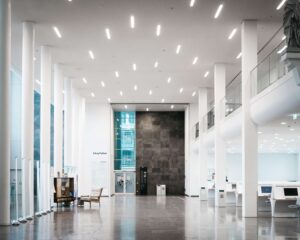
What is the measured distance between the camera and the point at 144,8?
19000mm

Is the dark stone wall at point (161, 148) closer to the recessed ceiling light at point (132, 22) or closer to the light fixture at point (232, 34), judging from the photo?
the light fixture at point (232, 34)

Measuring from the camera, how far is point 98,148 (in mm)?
43031

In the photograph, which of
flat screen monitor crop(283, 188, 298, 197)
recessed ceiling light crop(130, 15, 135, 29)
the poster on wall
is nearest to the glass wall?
the poster on wall

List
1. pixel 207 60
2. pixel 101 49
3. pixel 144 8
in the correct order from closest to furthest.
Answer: pixel 144 8
pixel 101 49
pixel 207 60

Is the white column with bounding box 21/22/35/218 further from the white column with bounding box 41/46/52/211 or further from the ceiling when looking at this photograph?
the white column with bounding box 41/46/52/211

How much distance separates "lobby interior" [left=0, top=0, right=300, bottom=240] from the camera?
15.9 m

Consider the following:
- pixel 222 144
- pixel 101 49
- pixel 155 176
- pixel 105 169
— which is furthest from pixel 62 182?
pixel 155 176

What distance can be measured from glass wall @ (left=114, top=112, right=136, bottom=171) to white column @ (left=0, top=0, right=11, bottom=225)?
103 ft

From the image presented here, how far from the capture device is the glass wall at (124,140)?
1864 inches

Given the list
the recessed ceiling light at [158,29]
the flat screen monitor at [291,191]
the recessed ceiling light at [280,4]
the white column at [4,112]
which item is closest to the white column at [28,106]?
the white column at [4,112]

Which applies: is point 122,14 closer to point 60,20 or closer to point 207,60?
point 60,20

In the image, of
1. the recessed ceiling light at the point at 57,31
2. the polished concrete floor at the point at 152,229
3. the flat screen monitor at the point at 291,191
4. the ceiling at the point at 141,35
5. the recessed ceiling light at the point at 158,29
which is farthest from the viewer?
the recessed ceiling light at the point at 57,31

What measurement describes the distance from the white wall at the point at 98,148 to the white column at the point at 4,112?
26452 mm

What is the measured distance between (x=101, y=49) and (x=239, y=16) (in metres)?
7.87
